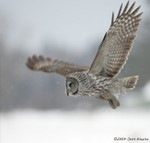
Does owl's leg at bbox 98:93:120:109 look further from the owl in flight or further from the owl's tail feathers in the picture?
the owl's tail feathers

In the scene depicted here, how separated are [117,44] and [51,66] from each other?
84 centimetres

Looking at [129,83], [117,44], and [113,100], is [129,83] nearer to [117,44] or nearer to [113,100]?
[113,100]

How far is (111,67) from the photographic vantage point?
16.3ft

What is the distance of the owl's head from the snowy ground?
3.14 m

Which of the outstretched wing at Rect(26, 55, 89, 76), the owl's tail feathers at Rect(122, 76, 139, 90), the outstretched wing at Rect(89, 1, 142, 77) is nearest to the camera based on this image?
the outstretched wing at Rect(89, 1, 142, 77)

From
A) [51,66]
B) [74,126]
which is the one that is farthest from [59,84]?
[51,66]

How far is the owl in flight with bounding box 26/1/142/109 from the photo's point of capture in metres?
4.87

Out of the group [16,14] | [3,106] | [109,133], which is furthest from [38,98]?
[109,133]

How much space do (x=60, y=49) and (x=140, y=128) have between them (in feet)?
19.3

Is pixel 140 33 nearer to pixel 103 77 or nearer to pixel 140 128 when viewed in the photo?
pixel 140 128

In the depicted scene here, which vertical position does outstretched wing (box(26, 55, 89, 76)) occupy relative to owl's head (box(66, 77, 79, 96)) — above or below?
below

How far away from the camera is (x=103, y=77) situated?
4.99 metres

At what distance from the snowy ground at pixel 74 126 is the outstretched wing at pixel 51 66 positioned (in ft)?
8.86

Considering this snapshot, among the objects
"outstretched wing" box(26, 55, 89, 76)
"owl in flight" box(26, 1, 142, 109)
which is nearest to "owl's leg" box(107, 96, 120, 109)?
"owl in flight" box(26, 1, 142, 109)
